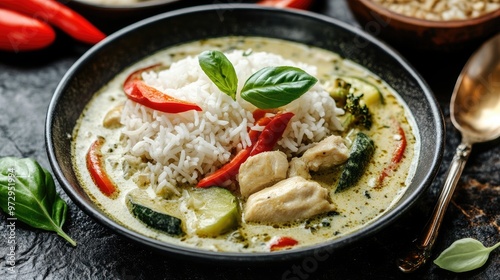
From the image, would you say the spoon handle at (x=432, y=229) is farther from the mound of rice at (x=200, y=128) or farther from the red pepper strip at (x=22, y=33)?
the red pepper strip at (x=22, y=33)

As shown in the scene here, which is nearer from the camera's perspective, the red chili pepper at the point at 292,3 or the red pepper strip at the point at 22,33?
the red pepper strip at the point at 22,33

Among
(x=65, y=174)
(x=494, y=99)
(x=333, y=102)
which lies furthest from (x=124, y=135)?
(x=494, y=99)

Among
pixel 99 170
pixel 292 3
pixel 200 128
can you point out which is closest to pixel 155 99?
pixel 200 128

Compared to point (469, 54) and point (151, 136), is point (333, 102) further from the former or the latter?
point (469, 54)

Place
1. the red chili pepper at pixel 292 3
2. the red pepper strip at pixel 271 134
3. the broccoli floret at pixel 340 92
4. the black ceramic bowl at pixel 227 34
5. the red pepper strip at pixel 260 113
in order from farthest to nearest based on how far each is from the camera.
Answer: the red chili pepper at pixel 292 3 < the broccoli floret at pixel 340 92 < the red pepper strip at pixel 260 113 < the red pepper strip at pixel 271 134 < the black ceramic bowl at pixel 227 34

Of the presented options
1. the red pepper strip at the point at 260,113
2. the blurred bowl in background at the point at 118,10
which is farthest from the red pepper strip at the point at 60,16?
the red pepper strip at the point at 260,113

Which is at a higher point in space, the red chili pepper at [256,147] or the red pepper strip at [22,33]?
the red chili pepper at [256,147]
